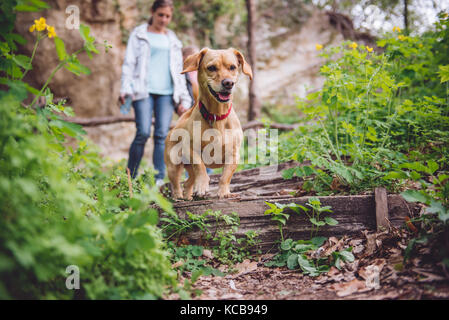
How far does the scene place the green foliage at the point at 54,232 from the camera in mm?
1371

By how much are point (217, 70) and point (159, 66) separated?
Result: 6.07 ft

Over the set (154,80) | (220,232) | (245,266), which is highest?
(154,80)

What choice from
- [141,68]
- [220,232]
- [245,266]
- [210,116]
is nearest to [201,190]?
[220,232]

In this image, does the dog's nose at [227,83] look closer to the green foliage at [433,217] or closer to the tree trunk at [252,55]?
the green foliage at [433,217]

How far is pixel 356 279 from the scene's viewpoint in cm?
205

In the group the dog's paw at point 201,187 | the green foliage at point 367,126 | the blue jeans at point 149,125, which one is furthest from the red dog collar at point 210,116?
the blue jeans at point 149,125

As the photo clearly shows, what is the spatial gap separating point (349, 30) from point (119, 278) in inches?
493

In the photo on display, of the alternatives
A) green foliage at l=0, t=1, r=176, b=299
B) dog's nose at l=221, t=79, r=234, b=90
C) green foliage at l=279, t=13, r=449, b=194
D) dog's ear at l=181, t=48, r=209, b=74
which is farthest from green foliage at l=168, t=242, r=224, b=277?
dog's ear at l=181, t=48, r=209, b=74

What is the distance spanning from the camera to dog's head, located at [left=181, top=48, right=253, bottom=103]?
2859mm

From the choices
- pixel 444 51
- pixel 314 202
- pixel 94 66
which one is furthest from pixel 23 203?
pixel 94 66

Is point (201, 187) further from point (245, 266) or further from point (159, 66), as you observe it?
point (159, 66)

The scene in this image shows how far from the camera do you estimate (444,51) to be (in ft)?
13.3
